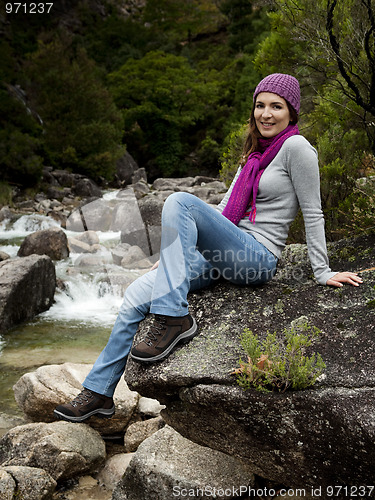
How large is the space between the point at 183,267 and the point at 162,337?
0.42m

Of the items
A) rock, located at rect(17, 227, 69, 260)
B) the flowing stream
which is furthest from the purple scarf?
rock, located at rect(17, 227, 69, 260)

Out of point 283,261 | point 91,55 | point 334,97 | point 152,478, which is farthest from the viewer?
point 91,55

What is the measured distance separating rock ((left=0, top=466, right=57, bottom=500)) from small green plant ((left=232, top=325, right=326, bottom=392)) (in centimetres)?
156

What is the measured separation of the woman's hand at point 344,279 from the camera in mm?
2699

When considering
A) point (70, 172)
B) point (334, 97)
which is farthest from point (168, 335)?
point (70, 172)

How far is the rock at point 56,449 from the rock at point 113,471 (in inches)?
2.7

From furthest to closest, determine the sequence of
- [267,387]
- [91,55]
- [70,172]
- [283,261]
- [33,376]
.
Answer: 1. [91,55]
2. [70,172]
3. [33,376]
4. [283,261]
5. [267,387]

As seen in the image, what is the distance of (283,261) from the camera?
11.0 feet

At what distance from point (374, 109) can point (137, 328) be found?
3026 millimetres

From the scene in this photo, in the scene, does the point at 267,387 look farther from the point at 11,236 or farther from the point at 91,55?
the point at 91,55

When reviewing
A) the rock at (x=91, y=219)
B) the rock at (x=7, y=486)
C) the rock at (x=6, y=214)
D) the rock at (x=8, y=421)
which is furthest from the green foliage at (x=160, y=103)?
the rock at (x=7, y=486)

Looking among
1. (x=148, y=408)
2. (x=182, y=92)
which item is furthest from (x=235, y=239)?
(x=182, y=92)

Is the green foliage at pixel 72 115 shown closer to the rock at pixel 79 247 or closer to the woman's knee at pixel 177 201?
the rock at pixel 79 247

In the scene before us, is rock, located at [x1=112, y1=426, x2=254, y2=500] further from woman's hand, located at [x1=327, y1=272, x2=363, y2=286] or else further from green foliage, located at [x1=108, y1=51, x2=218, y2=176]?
green foliage, located at [x1=108, y1=51, x2=218, y2=176]
